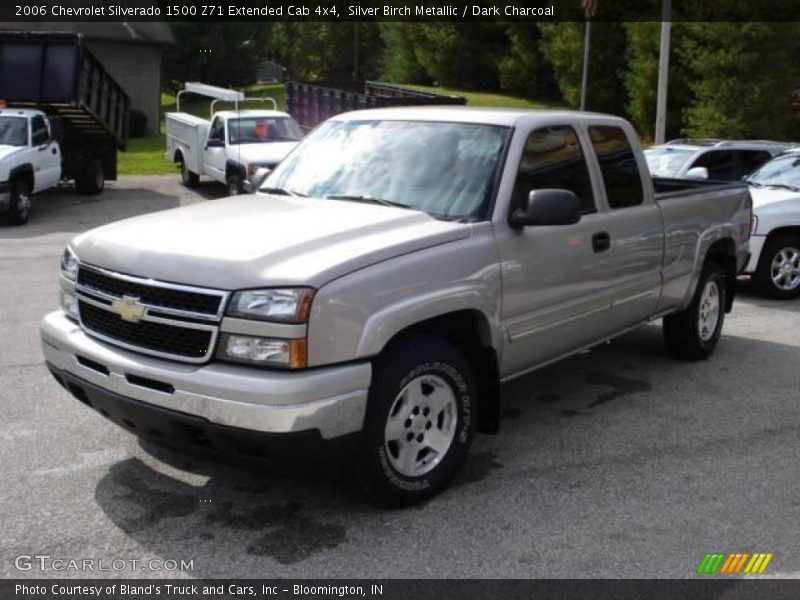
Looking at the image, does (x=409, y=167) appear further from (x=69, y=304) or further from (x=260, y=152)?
(x=260, y=152)

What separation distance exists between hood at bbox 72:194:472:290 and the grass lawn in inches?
841

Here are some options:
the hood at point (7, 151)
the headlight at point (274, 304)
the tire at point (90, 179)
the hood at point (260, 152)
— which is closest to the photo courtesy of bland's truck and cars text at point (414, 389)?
A: the headlight at point (274, 304)

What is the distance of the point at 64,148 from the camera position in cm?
2006

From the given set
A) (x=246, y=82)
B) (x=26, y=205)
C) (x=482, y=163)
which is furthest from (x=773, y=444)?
(x=246, y=82)

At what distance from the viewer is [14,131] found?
54.1ft

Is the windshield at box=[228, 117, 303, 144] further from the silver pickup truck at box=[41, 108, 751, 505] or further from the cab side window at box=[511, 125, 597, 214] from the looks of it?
the cab side window at box=[511, 125, 597, 214]

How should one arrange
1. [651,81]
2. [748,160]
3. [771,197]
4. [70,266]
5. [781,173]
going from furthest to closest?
[651,81], [748,160], [781,173], [771,197], [70,266]

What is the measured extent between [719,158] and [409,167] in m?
9.20

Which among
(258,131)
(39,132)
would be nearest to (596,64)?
(258,131)

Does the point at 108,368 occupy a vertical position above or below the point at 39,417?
above

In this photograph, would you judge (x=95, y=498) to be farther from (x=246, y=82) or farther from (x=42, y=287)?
(x=246, y=82)

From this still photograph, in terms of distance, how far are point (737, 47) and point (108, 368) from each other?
27.0m

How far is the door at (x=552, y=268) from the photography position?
4.79 m
